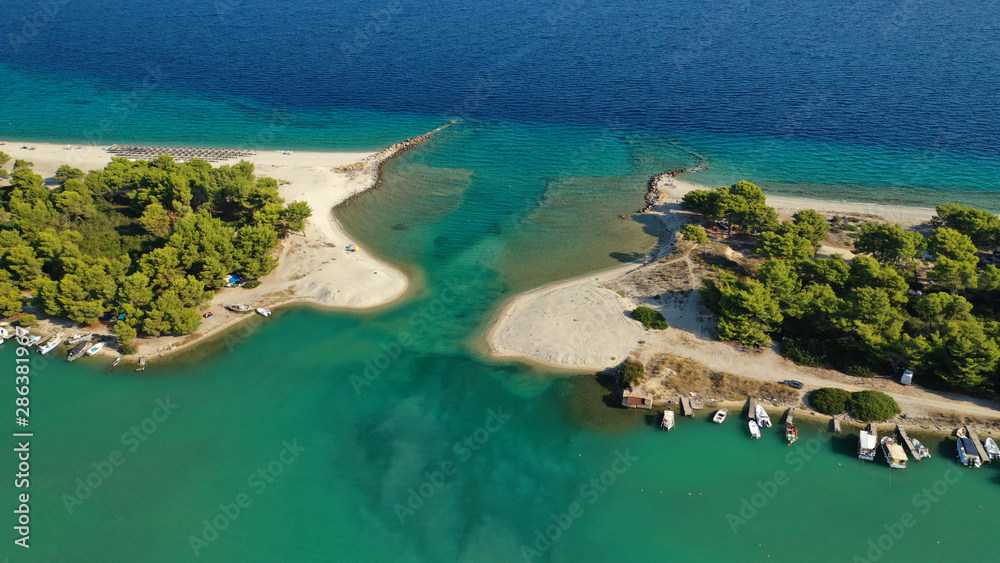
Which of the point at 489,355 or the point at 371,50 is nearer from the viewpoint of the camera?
the point at 489,355

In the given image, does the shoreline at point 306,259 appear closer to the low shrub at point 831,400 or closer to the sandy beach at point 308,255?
the sandy beach at point 308,255

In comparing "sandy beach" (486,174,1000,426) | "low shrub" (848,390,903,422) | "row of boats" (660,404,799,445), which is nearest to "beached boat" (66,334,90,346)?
"sandy beach" (486,174,1000,426)

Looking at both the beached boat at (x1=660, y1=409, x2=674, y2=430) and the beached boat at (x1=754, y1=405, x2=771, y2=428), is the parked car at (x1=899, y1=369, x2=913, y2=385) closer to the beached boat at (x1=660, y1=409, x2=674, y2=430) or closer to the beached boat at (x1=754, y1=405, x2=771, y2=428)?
the beached boat at (x1=754, y1=405, x2=771, y2=428)

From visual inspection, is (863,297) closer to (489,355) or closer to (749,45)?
(489,355)

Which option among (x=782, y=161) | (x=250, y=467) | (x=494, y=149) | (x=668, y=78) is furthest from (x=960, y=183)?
(x=250, y=467)

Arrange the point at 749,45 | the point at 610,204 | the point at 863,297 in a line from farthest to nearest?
the point at 749,45
the point at 610,204
the point at 863,297

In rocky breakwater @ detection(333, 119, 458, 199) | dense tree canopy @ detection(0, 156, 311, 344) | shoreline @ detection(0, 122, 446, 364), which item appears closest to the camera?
dense tree canopy @ detection(0, 156, 311, 344)

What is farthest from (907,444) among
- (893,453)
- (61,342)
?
(61,342)
